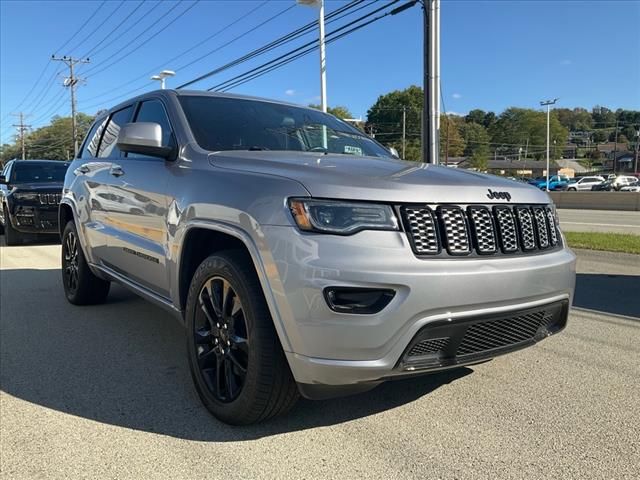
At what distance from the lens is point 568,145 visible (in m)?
147

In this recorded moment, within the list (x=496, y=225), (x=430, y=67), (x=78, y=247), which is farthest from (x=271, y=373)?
(x=430, y=67)

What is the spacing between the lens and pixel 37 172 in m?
11.3

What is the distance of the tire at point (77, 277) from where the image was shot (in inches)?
206

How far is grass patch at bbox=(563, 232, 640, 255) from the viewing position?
9.01m

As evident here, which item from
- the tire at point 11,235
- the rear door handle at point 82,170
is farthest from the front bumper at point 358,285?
the tire at point 11,235

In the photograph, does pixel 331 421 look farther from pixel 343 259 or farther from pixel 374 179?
pixel 374 179

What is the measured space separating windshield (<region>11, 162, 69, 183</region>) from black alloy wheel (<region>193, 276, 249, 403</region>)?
9496mm

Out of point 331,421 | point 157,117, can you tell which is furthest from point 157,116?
point 331,421

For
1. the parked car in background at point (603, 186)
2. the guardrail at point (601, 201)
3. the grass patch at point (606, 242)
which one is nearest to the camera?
the grass patch at point (606, 242)

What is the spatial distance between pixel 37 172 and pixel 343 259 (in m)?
10.9

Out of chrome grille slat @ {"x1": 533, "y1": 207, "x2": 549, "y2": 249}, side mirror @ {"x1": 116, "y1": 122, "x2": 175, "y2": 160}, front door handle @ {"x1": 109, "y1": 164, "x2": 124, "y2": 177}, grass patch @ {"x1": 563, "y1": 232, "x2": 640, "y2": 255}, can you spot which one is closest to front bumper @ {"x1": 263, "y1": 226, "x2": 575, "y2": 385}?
chrome grille slat @ {"x1": 533, "y1": 207, "x2": 549, "y2": 249}

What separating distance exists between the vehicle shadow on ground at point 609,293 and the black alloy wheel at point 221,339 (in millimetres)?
3852

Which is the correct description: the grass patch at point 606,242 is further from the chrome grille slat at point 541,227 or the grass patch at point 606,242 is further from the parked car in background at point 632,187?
the parked car in background at point 632,187

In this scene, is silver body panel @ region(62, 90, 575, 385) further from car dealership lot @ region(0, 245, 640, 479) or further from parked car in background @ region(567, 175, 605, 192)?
parked car in background @ region(567, 175, 605, 192)
